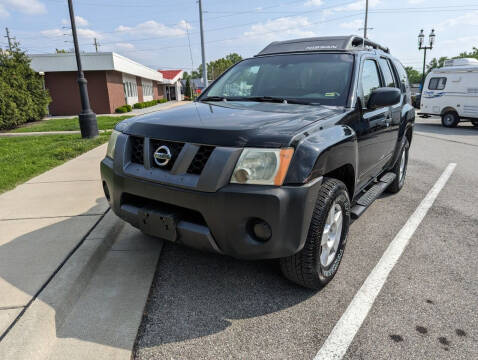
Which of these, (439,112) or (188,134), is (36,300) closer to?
(188,134)

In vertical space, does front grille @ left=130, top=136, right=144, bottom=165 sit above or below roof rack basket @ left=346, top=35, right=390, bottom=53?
below

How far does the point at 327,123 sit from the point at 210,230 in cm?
113

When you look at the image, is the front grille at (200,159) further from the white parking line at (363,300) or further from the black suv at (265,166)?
the white parking line at (363,300)

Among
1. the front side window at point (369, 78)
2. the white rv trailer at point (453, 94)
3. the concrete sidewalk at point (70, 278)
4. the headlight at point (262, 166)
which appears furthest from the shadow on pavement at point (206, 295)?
the white rv trailer at point (453, 94)

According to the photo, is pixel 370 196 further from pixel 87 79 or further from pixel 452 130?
pixel 87 79

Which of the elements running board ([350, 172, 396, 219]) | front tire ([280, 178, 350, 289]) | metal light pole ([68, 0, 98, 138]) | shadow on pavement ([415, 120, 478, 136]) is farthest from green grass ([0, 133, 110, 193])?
shadow on pavement ([415, 120, 478, 136])

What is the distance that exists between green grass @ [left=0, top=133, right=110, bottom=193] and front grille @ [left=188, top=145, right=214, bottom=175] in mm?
4093

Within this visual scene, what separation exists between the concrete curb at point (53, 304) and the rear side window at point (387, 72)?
3.59m

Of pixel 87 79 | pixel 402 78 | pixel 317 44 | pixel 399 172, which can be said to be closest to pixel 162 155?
pixel 317 44

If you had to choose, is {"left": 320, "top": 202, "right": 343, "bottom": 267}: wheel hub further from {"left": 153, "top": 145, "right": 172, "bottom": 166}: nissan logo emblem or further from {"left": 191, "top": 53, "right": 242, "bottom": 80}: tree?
{"left": 191, "top": 53, "right": 242, "bottom": 80}: tree

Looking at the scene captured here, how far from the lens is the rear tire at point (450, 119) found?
15.2 metres

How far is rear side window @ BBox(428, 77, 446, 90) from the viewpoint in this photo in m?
15.3

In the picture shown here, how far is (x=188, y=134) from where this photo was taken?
2342 mm

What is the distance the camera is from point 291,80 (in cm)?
345
